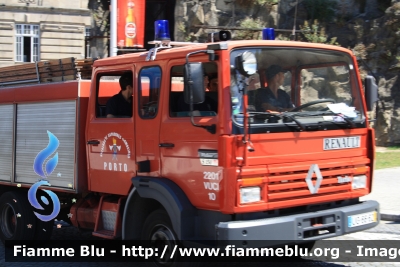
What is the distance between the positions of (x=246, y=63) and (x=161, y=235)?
6.56 feet

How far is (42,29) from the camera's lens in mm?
36562

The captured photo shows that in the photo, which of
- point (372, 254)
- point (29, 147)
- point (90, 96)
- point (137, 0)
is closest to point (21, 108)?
point (29, 147)

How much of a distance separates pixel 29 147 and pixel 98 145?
5.21 feet

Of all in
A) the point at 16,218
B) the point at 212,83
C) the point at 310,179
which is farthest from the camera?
the point at 16,218

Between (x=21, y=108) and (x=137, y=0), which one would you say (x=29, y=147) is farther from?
→ (x=137, y=0)

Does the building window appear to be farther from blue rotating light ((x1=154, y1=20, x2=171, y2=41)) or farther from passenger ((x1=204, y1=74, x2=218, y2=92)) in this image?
passenger ((x1=204, y1=74, x2=218, y2=92))

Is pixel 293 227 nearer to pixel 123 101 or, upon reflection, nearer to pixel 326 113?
pixel 326 113

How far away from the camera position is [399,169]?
51.5ft

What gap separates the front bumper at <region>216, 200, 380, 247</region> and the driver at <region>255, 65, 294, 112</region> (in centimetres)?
109

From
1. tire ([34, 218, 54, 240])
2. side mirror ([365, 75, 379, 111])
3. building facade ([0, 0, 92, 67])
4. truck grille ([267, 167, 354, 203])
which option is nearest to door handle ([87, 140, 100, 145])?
tire ([34, 218, 54, 240])

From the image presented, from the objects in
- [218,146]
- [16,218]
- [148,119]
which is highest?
[148,119]

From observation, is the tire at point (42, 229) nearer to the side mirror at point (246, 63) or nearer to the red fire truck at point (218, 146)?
the red fire truck at point (218, 146)

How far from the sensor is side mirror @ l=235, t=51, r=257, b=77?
5293 millimetres

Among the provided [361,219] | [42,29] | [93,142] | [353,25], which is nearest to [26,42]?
[42,29]
